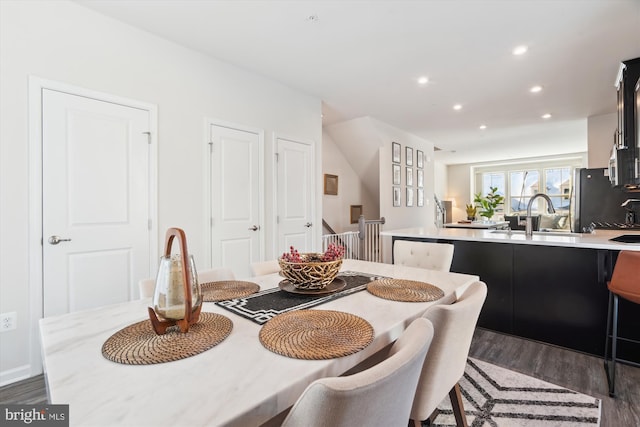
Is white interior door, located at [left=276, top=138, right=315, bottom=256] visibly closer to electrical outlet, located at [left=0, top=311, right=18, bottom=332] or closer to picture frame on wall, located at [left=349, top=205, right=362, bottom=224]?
electrical outlet, located at [left=0, top=311, right=18, bottom=332]

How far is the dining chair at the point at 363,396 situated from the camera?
0.57 meters

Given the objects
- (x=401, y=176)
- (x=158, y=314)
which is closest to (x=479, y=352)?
(x=158, y=314)

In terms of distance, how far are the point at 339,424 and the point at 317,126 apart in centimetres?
415

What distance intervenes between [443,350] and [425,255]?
1173 mm

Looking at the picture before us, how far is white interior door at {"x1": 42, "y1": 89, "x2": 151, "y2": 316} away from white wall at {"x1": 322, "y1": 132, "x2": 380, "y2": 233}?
12.3 feet

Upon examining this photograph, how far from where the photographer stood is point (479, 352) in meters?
2.48

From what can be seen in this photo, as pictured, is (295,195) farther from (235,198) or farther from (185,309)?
(185,309)

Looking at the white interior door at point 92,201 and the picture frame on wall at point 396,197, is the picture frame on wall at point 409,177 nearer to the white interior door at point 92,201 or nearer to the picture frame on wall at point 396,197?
the picture frame on wall at point 396,197

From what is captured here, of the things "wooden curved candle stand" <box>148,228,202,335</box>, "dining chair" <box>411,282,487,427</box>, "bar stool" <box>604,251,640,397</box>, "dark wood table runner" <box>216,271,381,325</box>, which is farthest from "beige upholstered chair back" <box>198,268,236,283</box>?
"bar stool" <box>604,251,640,397</box>

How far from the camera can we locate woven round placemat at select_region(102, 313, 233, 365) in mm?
797

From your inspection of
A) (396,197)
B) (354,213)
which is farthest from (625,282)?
(354,213)

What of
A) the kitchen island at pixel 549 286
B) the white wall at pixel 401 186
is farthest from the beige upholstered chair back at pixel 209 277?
the white wall at pixel 401 186

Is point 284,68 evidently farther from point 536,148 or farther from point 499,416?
point 536,148

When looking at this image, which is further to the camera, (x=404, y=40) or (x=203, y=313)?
(x=404, y=40)
